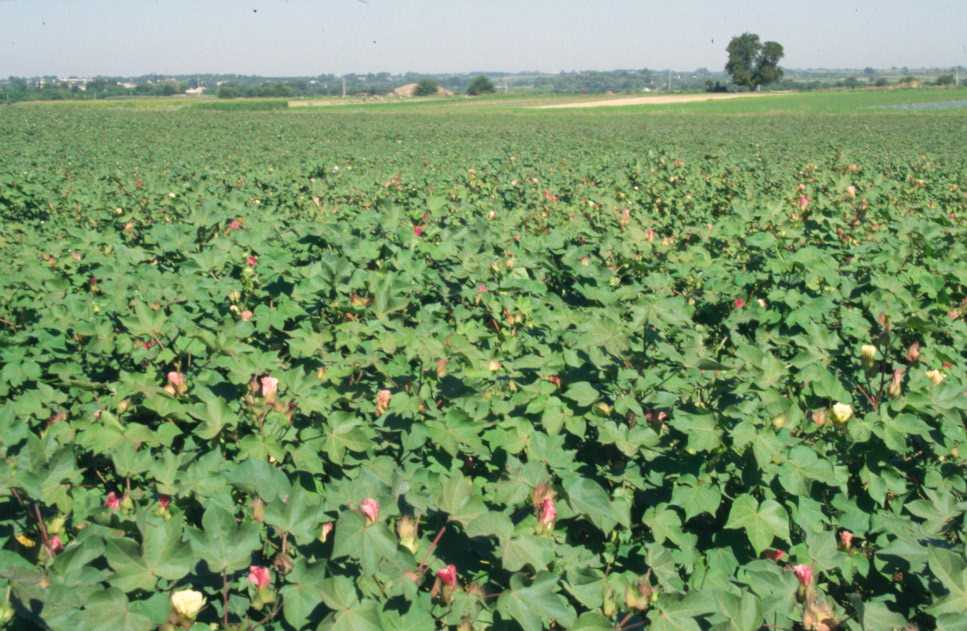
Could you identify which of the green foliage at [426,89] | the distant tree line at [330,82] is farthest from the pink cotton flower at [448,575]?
the green foliage at [426,89]

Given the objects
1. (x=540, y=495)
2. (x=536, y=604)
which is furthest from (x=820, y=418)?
(x=536, y=604)

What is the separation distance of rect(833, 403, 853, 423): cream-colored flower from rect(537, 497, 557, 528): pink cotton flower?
915 mm

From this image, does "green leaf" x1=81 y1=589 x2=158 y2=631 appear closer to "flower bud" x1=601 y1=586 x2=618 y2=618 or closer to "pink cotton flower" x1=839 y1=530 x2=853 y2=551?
"flower bud" x1=601 y1=586 x2=618 y2=618

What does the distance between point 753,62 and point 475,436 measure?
366 feet

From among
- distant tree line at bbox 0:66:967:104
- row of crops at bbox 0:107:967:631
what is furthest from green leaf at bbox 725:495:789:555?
distant tree line at bbox 0:66:967:104

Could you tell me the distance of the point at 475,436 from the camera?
2.21 meters

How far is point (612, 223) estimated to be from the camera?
6.11 meters

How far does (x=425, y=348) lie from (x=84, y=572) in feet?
4.46

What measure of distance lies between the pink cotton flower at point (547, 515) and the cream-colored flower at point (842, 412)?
915mm

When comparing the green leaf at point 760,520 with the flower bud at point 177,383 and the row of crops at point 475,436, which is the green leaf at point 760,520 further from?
the flower bud at point 177,383

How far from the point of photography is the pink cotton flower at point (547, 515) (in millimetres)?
1748

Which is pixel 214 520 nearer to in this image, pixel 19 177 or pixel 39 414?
pixel 39 414

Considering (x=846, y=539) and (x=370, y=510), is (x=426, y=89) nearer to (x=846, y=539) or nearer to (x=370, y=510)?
(x=846, y=539)

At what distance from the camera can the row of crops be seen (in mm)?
1545
